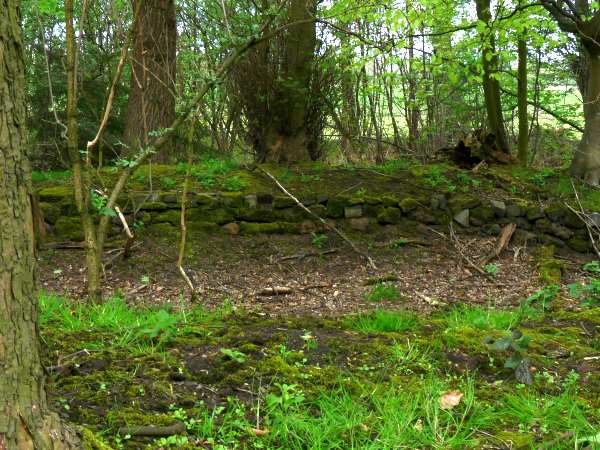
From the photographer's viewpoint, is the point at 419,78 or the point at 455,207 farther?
the point at 419,78

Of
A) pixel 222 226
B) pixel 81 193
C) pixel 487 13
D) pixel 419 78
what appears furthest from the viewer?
pixel 419 78

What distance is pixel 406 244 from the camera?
680 centimetres

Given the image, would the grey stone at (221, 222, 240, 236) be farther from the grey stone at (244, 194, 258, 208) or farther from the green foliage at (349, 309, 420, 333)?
the green foliage at (349, 309, 420, 333)

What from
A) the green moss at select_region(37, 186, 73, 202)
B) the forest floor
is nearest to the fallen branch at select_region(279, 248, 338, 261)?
the forest floor

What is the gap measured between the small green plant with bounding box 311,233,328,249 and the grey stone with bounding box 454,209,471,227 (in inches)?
68.7

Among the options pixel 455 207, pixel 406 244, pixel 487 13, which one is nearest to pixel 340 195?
pixel 406 244

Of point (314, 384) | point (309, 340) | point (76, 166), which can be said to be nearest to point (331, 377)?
point (314, 384)

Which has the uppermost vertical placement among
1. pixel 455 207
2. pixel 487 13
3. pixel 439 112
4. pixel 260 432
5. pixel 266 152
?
pixel 487 13

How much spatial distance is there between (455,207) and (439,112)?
395 centimetres

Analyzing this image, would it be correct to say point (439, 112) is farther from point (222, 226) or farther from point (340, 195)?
point (222, 226)

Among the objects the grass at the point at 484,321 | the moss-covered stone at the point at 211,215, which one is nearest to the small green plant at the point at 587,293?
the grass at the point at 484,321

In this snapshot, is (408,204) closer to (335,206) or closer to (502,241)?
(335,206)

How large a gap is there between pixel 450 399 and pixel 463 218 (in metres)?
5.04

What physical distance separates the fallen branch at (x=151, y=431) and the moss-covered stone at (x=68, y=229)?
4707 mm
